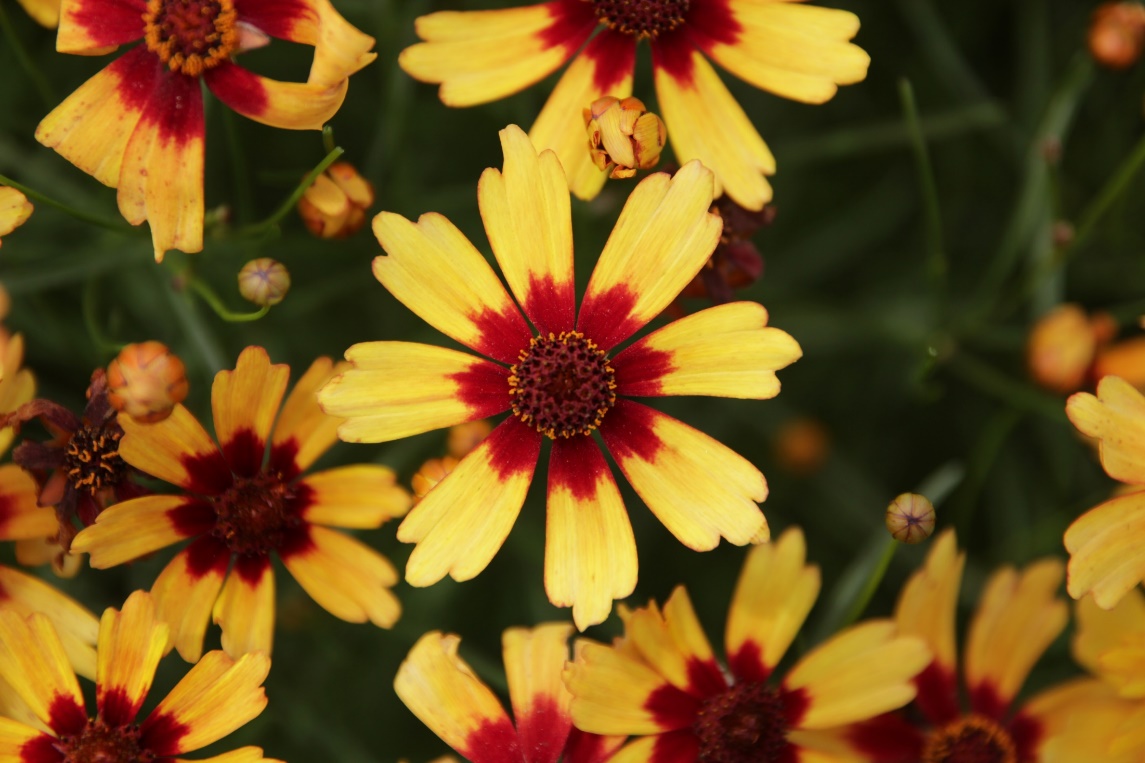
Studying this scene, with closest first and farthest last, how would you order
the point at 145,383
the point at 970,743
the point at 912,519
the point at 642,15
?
the point at 145,383
the point at 912,519
the point at 642,15
the point at 970,743

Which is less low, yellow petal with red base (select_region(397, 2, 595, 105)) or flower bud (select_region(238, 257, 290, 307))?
yellow petal with red base (select_region(397, 2, 595, 105))

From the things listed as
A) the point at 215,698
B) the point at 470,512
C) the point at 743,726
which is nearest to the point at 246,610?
the point at 215,698

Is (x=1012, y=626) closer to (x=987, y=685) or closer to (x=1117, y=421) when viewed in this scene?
(x=987, y=685)

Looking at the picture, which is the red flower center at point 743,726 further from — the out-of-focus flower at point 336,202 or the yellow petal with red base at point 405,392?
the out-of-focus flower at point 336,202

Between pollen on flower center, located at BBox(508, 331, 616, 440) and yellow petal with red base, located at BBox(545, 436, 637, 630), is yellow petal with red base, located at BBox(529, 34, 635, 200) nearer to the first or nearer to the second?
pollen on flower center, located at BBox(508, 331, 616, 440)

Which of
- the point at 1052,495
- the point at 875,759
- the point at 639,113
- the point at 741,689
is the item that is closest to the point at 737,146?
the point at 639,113

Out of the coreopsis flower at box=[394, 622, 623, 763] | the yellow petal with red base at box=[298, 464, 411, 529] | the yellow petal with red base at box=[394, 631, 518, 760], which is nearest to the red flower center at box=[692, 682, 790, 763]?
the coreopsis flower at box=[394, 622, 623, 763]

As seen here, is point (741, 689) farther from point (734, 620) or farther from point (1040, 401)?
point (1040, 401)

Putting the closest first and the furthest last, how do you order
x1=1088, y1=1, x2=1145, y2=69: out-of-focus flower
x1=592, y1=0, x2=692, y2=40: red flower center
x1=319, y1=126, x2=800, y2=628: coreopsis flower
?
x1=319, y1=126, x2=800, y2=628: coreopsis flower < x1=592, y1=0, x2=692, y2=40: red flower center < x1=1088, y1=1, x2=1145, y2=69: out-of-focus flower
